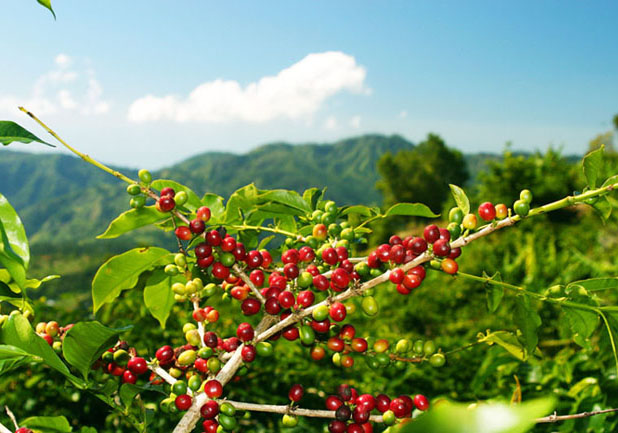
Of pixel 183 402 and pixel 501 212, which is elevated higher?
pixel 501 212

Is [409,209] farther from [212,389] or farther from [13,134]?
[13,134]

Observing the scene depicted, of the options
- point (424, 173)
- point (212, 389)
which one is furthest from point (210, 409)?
point (424, 173)

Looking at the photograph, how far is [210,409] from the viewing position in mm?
737

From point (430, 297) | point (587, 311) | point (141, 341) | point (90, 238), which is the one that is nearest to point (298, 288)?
point (587, 311)

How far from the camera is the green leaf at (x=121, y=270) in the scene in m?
0.87

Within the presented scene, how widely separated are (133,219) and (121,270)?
0.11 m

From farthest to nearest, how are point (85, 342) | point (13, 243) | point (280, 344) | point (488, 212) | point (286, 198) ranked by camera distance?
point (280, 344) < point (286, 198) < point (488, 212) < point (85, 342) < point (13, 243)

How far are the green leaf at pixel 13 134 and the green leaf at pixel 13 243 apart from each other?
0.46 feet

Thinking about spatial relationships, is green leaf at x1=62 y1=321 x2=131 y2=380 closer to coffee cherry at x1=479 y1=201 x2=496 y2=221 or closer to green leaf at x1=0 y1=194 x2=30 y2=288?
green leaf at x1=0 y1=194 x2=30 y2=288

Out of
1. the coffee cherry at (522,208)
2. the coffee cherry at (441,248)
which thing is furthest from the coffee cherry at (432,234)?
the coffee cherry at (522,208)

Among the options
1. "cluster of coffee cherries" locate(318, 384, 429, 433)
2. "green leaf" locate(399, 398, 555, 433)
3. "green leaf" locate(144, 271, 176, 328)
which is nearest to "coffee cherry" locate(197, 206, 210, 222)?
"green leaf" locate(144, 271, 176, 328)

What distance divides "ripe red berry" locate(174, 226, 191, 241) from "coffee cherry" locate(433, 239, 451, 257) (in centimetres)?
44

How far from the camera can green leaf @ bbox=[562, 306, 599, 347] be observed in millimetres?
809

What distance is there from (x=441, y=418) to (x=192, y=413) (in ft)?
1.95
